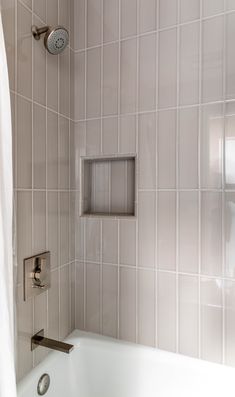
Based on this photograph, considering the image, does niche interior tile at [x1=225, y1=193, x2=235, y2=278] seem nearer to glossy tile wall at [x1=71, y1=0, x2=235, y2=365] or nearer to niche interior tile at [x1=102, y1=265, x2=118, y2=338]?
glossy tile wall at [x1=71, y1=0, x2=235, y2=365]

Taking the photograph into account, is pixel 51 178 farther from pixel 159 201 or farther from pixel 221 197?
pixel 221 197

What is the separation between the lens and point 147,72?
1225mm

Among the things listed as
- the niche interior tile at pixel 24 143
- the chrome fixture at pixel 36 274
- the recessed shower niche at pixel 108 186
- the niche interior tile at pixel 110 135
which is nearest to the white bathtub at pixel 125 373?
the chrome fixture at pixel 36 274

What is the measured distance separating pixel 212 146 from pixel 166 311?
81cm

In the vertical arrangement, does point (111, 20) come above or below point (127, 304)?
above

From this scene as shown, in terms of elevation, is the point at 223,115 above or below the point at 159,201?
above

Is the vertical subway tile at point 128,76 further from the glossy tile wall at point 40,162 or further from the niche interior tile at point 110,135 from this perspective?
the glossy tile wall at point 40,162

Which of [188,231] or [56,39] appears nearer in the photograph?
[56,39]

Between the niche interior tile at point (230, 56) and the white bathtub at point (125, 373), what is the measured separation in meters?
1.23

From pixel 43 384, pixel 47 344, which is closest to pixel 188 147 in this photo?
pixel 47 344

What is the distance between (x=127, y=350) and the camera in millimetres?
1238

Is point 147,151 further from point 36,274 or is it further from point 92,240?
point 36,274

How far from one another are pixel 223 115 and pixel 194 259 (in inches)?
25.8

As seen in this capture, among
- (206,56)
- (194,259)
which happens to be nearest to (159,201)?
(194,259)
